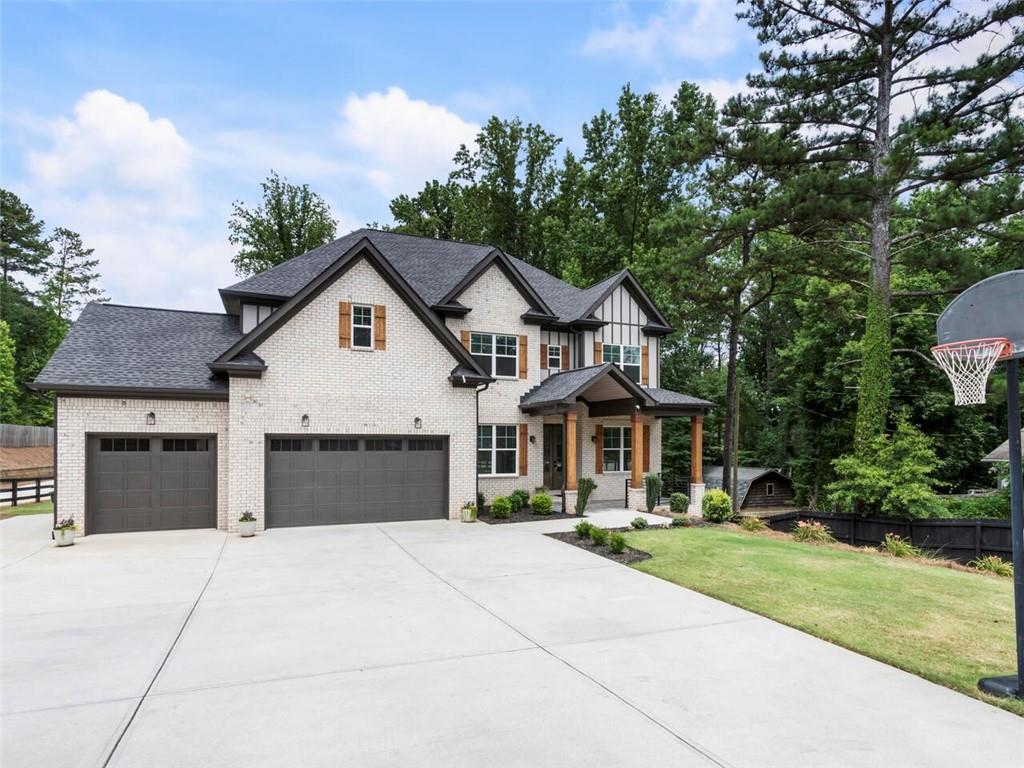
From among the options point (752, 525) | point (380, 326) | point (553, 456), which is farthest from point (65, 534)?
point (752, 525)

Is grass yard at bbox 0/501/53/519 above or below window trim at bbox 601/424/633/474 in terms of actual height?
below

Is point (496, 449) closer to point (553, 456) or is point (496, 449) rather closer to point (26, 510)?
point (553, 456)

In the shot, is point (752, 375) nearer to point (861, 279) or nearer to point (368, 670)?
point (861, 279)

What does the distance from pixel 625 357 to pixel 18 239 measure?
5256cm

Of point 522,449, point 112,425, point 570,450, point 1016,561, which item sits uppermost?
point 112,425

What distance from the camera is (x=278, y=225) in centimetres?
3606

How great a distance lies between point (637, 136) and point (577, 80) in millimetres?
13895

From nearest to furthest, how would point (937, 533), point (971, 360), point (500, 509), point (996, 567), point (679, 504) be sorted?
point (971, 360) → point (996, 567) → point (937, 533) → point (500, 509) → point (679, 504)

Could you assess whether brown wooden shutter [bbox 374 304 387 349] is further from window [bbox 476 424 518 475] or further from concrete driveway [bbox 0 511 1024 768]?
concrete driveway [bbox 0 511 1024 768]

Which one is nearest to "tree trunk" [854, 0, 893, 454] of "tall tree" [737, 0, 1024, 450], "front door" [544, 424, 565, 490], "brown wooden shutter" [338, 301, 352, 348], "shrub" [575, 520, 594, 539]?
"tall tree" [737, 0, 1024, 450]

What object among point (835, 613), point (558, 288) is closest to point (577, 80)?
point (558, 288)

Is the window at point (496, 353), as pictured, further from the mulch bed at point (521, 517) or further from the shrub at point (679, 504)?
the shrub at point (679, 504)

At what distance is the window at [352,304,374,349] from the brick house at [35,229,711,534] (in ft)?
0.12

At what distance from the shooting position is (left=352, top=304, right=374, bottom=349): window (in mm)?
15000
